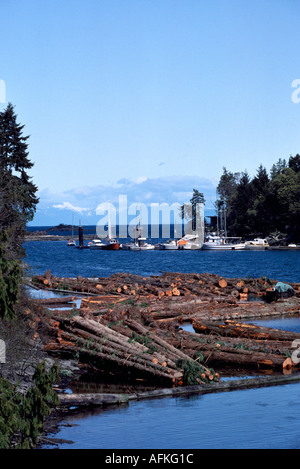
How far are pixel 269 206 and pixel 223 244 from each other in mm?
12722

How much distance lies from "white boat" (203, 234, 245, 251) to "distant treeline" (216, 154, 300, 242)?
402 centimetres

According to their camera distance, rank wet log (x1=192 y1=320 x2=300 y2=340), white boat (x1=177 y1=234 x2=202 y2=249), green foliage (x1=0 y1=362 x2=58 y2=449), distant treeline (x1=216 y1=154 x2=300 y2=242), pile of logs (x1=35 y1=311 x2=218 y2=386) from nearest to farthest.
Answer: green foliage (x1=0 y1=362 x2=58 y2=449) < pile of logs (x1=35 y1=311 x2=218 y2=386) < wet log (x1=192 y1=320 x2=300 y2=340) < distant treeline (x1=216 y1=154 x2=300 y2=242) < white boat (x1=177 y1=234 x2=202 y2=249)

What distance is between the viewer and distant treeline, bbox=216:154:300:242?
115 meters

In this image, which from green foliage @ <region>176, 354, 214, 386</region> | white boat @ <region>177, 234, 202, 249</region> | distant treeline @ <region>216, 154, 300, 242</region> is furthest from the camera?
white boat @ <region>177, 234, 202, 249</region>

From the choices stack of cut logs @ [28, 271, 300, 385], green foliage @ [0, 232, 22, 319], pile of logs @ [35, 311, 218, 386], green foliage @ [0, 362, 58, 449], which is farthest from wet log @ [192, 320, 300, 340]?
green foliage @ [0, 232, 22, 319]

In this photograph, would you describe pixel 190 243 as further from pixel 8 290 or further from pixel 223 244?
pixel 8 290

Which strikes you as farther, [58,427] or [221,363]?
[221,363]

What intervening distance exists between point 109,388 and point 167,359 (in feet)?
6.47

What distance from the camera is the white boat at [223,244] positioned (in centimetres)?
12295

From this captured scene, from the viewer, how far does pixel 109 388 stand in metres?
16.1

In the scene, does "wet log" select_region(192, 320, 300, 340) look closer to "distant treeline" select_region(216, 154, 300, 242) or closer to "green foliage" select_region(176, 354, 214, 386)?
"green foliage" select_region(176, 354, 214, 386)

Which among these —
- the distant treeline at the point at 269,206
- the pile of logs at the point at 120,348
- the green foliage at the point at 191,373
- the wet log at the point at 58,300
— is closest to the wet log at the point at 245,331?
the pile of logs at the point at 120,348
